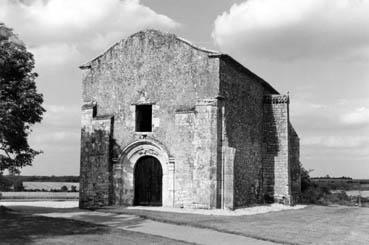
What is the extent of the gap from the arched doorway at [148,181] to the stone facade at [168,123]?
0.89 feet

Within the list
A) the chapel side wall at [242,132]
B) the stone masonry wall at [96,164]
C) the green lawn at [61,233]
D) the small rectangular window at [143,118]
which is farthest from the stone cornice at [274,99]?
the green lawn at [61,233]

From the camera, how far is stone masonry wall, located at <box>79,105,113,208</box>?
22922 mm

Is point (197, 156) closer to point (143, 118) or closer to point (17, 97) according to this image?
point (143, 118)

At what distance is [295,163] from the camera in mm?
31094

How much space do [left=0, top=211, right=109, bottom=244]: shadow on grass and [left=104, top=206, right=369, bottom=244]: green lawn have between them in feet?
9.11

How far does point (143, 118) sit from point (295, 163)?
38.1 feet

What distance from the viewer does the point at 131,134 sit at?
23016 millimetres

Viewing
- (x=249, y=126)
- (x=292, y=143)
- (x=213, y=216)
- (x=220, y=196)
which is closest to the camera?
(x=213, y=216)

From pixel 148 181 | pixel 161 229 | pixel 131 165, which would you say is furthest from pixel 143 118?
pixel 161 229

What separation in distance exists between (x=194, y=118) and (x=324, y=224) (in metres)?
7.12

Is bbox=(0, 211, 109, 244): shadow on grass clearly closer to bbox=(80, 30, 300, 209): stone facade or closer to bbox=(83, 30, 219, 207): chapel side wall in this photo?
bbox=(80, 30, 300, 209): stone facade

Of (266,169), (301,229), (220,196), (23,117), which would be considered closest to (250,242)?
(301,229)

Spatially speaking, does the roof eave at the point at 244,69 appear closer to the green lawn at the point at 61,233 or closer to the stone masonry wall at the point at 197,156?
the stone masonry wall at the point at 197,156

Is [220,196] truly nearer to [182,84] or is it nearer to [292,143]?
[182,84]
